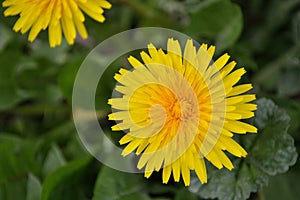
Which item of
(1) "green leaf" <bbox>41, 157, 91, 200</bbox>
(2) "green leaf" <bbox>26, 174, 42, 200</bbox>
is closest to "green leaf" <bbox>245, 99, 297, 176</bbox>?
(1) "green leaf" <bbox>41, 157, 91, 200</bbox>

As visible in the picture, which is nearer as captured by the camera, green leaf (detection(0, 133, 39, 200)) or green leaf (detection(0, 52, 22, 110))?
green leaf (detection(0, 133, 39, 200))

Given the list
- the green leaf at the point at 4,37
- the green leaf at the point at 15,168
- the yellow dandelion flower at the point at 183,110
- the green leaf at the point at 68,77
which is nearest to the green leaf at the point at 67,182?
the green leaf at the point at 15,168

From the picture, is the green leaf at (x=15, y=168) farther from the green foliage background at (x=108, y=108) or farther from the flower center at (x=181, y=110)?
the flower center at (x=181, y=110)

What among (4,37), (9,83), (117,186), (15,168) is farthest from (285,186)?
(4,37)

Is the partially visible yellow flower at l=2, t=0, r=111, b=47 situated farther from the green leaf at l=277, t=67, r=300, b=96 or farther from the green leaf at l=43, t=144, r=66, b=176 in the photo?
the green leaf at l=277, t=67, r=300, b=96

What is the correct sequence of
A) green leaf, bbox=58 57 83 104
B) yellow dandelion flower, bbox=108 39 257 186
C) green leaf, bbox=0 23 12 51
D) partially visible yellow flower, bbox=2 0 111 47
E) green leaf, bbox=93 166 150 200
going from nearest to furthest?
yellow dandelion flower, bbox=108 39 257 186 → partially visible yellow flower, bbox=2 0 111 47 → green leaf, bbox=93 166 150 200 → green leaf, bbox=58 57 83 104 → green leaf, bbox=0 23 12 51

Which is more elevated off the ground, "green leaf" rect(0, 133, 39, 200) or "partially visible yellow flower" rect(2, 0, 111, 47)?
"partially visible yellow flower" rect(2, 0, 111, 47)

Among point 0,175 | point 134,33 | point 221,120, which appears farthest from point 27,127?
point 221,120

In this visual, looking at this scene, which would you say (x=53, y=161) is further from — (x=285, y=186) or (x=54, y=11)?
(x=285, y=186)
